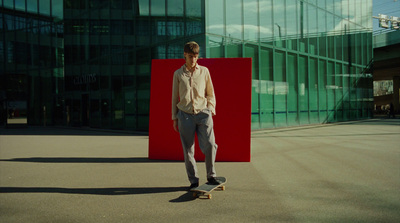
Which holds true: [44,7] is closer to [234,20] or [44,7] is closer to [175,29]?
[175,29]

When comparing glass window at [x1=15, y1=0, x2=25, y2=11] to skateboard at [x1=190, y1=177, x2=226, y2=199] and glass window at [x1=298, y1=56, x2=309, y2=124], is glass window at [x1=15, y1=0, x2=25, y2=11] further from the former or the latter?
skateboard at [x1=190, y1=177, x2=226, y2=199]

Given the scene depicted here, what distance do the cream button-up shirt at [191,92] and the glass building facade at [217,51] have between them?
972 cm

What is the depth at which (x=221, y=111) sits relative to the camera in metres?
7.20

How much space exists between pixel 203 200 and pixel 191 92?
141 centimetres

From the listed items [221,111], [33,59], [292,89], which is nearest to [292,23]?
[292,89]

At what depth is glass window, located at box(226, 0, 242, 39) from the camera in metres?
15.0

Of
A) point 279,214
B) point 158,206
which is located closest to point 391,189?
point 279,214

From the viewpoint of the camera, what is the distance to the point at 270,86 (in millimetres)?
16969

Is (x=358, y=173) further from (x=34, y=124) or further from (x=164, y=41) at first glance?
(x=34, y=124)

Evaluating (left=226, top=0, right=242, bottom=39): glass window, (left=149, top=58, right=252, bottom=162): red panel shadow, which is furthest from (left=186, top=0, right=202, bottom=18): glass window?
(left=149, top=58, right=252, bottom=162): red panel shadow

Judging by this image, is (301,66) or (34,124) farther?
(34,124)

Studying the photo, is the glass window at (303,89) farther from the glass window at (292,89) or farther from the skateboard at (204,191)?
the skateboard at (204,191)

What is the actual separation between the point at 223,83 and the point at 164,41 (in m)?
9.37

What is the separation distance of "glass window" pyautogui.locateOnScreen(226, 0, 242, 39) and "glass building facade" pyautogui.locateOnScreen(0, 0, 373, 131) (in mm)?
49
